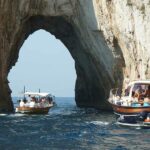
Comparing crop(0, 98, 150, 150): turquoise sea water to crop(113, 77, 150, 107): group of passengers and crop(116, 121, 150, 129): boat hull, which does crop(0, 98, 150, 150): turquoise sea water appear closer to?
crop(116, 121, 150, 129): boat hull

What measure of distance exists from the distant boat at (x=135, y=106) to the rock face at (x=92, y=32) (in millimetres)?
7023

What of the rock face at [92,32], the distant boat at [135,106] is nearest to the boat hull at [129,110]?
the distant boat at [135,106]

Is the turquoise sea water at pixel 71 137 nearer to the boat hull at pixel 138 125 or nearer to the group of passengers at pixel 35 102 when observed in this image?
the boat hull at pixel 138 125

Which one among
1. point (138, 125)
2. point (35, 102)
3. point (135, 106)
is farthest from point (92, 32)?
point (138, 125)

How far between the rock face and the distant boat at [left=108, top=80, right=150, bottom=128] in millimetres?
7023

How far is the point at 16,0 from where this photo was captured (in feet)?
188

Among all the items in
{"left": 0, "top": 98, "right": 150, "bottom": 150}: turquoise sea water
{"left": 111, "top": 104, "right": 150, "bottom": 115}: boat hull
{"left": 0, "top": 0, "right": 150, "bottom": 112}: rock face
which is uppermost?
{"left": 0, "top": 0, "right": 150, "bottom": 112}: rock face

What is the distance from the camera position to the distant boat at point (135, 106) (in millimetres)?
35759

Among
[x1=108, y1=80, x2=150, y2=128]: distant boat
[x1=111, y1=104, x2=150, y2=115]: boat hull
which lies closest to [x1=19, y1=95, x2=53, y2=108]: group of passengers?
[x1=108, y1=80, x2=150, y2=128]: distant boat

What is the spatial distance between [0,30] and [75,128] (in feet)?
72.7

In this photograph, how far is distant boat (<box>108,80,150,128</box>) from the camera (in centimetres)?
3576

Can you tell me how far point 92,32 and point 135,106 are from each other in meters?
19.5

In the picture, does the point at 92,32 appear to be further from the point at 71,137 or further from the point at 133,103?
the point at 71,137

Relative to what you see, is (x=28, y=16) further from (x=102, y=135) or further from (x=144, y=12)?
(x=102, y=135)
